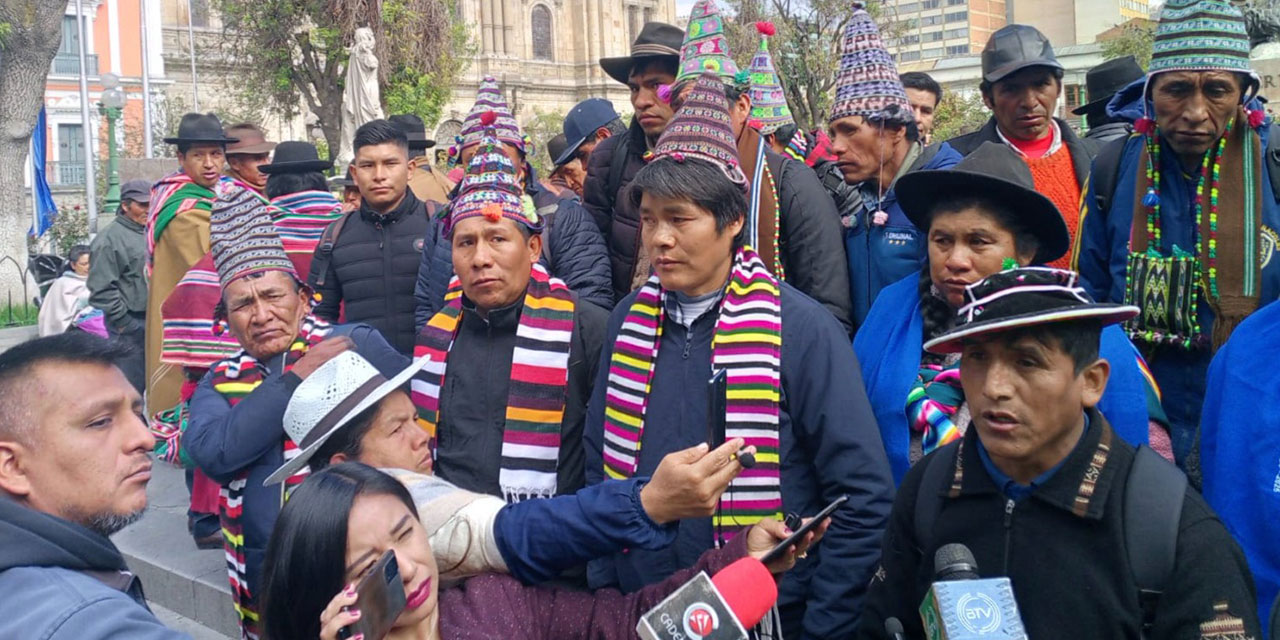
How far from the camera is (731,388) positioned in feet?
10.5

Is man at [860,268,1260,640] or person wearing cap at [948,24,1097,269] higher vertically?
person wearing cap at [948,24,1097,269]

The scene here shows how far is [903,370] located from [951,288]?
278 millimetres

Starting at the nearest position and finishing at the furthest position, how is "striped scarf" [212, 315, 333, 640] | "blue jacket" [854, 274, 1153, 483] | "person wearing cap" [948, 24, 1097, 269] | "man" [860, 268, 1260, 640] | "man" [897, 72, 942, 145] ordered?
"man" [860, 268, 1260, 640] → "blue jacket" [854, 274, 1153, 483] → "striped scarf" [212, 315, 333, 640] → "person wearing cap" [948, 24, 1097, 269] → "man" [897, 72, 942, 145]

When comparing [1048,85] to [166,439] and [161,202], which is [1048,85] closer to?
[166,439]

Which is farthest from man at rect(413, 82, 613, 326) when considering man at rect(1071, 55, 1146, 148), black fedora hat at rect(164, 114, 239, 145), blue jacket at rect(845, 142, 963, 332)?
man at rect(1071, 55, 1146, 148)

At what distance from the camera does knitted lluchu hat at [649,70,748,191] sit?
137 inches

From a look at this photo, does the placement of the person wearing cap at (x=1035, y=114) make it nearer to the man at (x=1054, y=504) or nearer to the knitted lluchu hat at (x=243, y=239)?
the man at (x=1054, y=504)

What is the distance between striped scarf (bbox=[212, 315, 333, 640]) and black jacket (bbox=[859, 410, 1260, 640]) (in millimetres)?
2230

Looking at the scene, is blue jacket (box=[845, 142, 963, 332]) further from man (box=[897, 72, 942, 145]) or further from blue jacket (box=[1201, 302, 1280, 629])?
man (box=[897, 72, 942, 145])

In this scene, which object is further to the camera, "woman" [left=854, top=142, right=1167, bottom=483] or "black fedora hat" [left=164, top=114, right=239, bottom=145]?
"black fedora hat" [left=164, top=114, right=239, bottom=145]

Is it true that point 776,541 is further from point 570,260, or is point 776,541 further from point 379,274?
point 379,274

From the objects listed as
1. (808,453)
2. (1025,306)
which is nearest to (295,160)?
(808,453)

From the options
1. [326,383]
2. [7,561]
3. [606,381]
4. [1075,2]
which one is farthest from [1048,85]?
[1075,2]

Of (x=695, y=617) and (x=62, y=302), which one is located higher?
(x=62, y=302)
